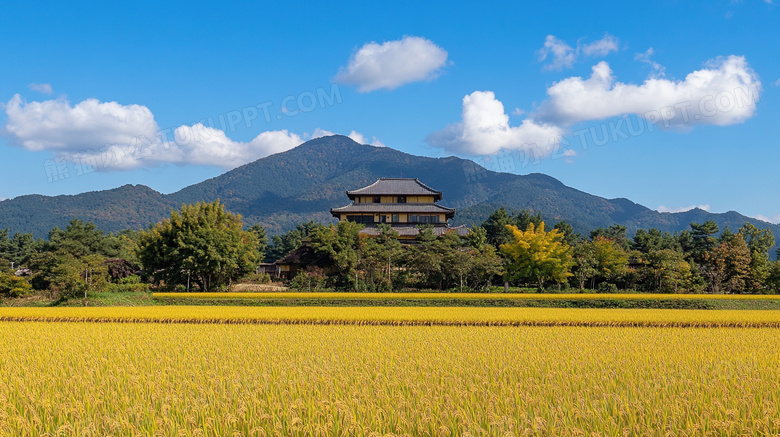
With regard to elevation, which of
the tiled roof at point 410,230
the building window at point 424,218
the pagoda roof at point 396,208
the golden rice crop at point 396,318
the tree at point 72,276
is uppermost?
the pagoda roof at point 396,208

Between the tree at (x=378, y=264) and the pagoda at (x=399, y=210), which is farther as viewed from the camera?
the pagoda at (x=399, y=210)

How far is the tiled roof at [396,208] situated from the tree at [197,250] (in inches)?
623

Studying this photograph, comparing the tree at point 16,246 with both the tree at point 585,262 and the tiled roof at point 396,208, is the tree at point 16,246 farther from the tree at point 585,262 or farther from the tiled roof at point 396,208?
the tree at point 585,262

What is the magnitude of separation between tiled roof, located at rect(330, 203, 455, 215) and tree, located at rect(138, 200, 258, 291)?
15825 mm

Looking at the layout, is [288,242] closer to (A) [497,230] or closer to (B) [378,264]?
(A) [497,230]

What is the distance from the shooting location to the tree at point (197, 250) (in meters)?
31.1

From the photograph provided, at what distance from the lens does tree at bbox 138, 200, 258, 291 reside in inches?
1224

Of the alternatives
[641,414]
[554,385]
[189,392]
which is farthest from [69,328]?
[641,414]

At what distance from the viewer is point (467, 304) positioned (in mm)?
25438

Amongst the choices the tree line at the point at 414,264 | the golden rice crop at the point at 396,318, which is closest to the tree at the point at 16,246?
the tree line at the point at 414,264

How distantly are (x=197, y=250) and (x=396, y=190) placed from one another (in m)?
25.9

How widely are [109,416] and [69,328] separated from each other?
10772 mm

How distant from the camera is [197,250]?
30484 millimetres

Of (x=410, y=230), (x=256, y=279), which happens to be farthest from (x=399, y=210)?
(x=256, y=279)
